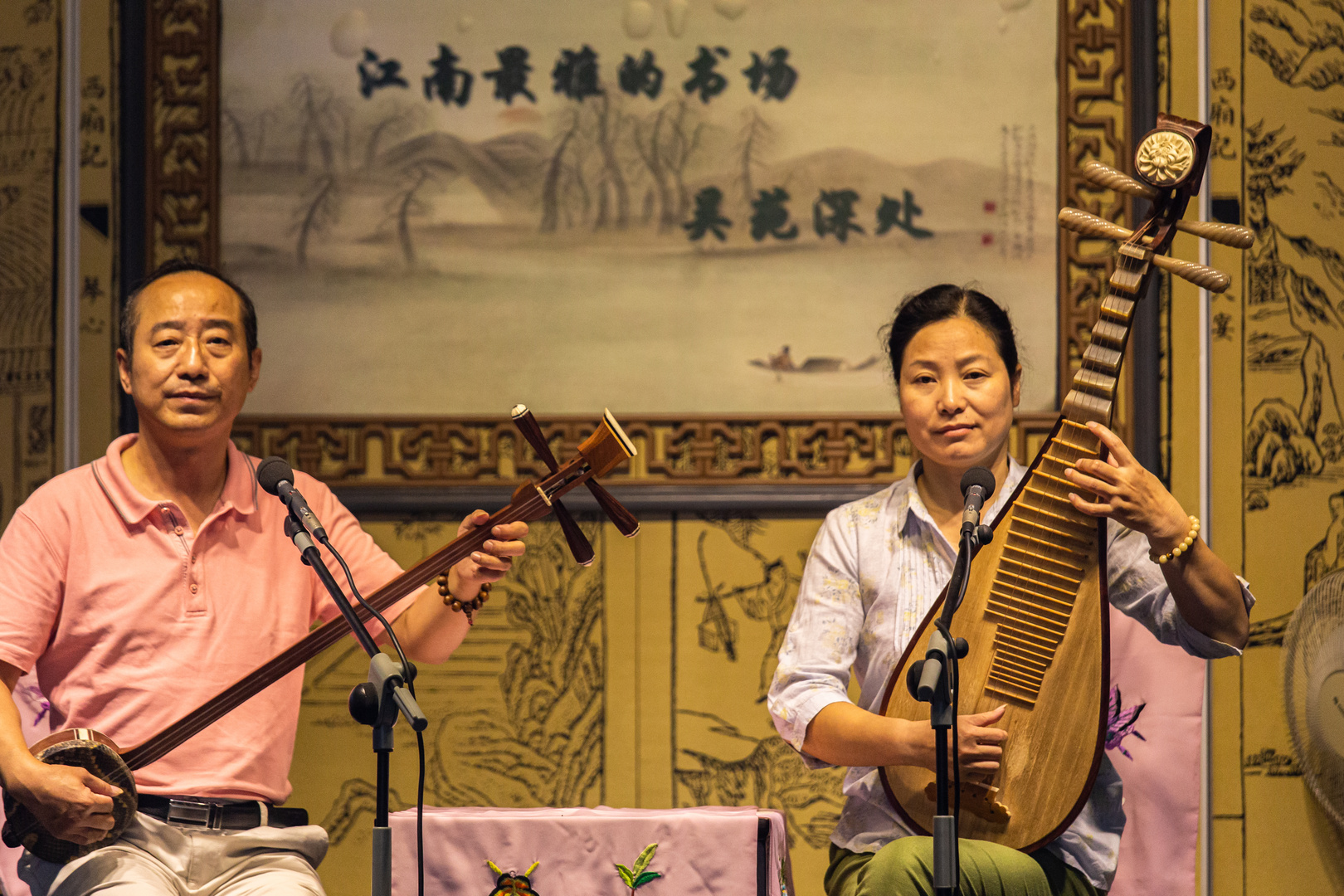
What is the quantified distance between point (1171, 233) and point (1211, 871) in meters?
1.78

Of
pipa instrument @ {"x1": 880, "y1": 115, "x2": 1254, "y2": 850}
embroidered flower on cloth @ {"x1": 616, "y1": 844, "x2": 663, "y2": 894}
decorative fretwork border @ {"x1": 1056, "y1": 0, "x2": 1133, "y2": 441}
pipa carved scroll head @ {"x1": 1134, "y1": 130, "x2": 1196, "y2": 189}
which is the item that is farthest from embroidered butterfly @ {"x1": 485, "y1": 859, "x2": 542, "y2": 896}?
decorative fretwork border @ {"x1": 1056, "y1": 0, "x2": 1133, "y2": 441}

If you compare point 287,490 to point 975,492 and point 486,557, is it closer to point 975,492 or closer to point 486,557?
point 486,557

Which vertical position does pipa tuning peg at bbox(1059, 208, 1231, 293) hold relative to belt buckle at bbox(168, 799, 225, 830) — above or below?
above

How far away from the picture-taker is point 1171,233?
2205 mm

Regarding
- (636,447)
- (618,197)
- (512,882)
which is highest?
(618,197)

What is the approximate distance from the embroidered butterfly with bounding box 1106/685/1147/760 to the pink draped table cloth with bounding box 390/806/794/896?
87 centimetres

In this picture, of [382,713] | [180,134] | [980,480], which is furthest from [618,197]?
[382,713]

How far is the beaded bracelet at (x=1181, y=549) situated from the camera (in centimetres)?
209

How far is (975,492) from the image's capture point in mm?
1906

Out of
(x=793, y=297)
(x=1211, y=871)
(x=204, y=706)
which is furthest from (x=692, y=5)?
(x=1211, y=871)

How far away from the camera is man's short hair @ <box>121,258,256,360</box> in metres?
2.45

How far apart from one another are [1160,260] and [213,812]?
1911 mm

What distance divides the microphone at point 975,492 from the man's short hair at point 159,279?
1.42m

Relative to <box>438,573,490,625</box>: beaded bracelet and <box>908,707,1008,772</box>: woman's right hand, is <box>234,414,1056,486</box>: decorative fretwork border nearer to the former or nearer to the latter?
<box>438,573,490,625</box>: beaded bracelet
